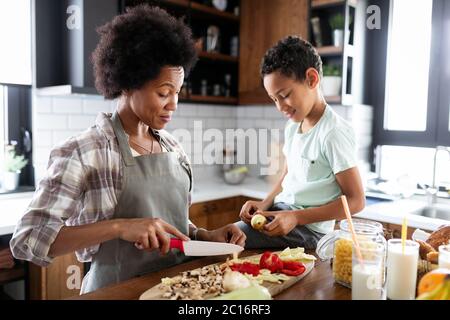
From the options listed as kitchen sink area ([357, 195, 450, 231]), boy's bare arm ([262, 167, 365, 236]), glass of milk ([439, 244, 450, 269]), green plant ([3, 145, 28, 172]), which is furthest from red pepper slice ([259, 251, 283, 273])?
green plant ([3, 145, 28, 172])

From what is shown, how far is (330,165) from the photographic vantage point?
1.49m

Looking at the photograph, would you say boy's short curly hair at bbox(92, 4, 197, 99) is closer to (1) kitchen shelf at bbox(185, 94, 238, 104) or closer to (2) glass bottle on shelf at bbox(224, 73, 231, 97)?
(1) kitchen shelf at bbox(185, 94, 238, 104)

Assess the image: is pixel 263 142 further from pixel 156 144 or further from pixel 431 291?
pixel 431 291

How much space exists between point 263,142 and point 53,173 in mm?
2577

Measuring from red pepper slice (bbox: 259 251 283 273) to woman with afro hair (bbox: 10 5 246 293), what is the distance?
0.15m

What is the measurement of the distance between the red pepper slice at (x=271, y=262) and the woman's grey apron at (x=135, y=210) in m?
0.29

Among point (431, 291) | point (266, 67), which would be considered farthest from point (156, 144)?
point (431, 291)

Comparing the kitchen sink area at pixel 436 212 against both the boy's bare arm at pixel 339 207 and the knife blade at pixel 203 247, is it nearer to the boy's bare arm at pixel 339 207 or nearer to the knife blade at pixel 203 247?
the boy's bare arm at pixel 339 207

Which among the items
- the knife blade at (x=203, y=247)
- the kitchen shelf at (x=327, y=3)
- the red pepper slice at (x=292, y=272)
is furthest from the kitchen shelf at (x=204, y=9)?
the red pepper slice at (x=292, y=272)

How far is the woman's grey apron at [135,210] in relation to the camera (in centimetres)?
123

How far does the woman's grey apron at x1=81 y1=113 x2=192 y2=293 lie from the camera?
123 cm

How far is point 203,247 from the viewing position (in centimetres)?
118

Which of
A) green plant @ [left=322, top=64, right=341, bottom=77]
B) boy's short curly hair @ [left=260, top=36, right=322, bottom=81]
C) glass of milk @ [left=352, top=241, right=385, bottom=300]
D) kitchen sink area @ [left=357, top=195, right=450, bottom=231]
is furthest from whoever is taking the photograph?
green plant @ [left=322, top=64, right=341, bottom=77]
